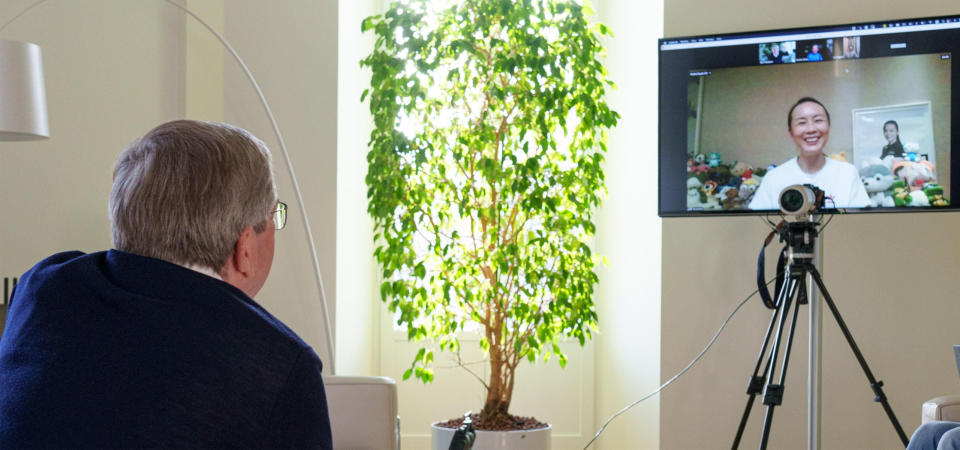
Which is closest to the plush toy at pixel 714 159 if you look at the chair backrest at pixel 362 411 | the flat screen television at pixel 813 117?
the flat screen television at pixel 813 117

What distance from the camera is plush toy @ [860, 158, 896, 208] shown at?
Answer: 10.2 ft

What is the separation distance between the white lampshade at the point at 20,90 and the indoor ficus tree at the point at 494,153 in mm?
1227

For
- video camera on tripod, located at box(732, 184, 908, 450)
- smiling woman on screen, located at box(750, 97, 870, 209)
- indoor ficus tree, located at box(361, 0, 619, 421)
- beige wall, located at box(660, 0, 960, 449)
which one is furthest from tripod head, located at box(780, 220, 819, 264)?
indoor ficus tree, located at box(361, 0, 619, 421)

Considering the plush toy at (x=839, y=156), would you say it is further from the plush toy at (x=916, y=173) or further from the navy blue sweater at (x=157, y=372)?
the navy blue sweater at (x=157, y=372)

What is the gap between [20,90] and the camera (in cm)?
286

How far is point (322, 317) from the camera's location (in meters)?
4.02

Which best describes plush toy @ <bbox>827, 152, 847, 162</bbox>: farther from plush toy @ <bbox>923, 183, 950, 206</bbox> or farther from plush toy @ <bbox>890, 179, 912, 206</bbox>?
plush toy @ <bbox>923, 183, 950, 206</bbox>

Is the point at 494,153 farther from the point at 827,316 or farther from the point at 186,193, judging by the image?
the point at 186,193

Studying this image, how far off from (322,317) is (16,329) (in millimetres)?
2992

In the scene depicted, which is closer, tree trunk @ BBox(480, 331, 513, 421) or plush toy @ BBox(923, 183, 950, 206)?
plush toy @ BBox(923, 183, 950, 206)

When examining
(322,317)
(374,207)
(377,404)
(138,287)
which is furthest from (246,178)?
(322,317)

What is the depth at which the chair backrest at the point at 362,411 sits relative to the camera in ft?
8.96

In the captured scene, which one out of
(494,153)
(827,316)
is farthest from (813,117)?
(494,153)

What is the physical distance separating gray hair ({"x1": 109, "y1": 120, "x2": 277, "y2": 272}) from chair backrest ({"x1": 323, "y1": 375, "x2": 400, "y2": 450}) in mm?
1692
